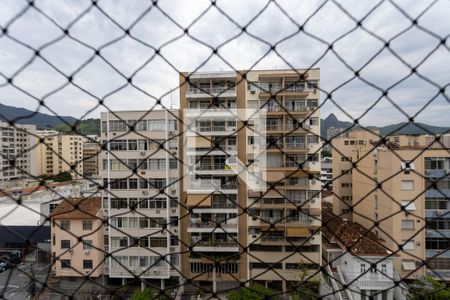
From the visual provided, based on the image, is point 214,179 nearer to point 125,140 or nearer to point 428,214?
point 125,140

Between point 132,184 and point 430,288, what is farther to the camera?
point 132,184

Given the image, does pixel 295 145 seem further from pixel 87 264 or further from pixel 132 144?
pixel 87 264

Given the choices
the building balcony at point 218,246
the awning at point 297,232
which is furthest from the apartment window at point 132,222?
the awning at point 297,232

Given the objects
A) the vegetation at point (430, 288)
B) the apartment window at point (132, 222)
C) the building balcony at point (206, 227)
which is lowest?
the vegetation at point (430, 288)

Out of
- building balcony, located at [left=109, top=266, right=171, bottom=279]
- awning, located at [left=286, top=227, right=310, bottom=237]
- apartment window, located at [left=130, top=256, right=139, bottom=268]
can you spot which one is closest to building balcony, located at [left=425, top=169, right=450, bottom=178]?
awning, located at [left=286, top=227, right=310, bottom=237]

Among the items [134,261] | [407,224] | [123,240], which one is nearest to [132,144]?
[123,240]

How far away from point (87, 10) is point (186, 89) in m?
4.41

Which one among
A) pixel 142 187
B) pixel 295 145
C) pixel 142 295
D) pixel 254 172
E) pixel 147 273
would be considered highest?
pixel 295 145

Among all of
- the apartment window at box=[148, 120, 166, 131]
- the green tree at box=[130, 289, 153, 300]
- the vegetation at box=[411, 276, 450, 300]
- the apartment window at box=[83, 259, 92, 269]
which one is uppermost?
the apartment window at box=[148, 120, 166, 131]

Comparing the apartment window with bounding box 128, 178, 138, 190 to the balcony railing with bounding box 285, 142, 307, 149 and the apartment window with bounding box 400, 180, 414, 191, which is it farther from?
the apartment window with bounding box 400, 180, 414, 191

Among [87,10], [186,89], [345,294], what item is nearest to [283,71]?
[186,89]

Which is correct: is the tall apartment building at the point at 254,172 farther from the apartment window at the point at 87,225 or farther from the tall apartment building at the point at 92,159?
the tall apartment building at the point at 92,159

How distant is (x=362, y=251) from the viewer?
4.15 metres

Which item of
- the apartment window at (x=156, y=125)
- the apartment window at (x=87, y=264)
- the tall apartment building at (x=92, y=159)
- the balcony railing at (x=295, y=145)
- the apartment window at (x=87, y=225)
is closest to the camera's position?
the tall apartment building at (x=92, y=159)
